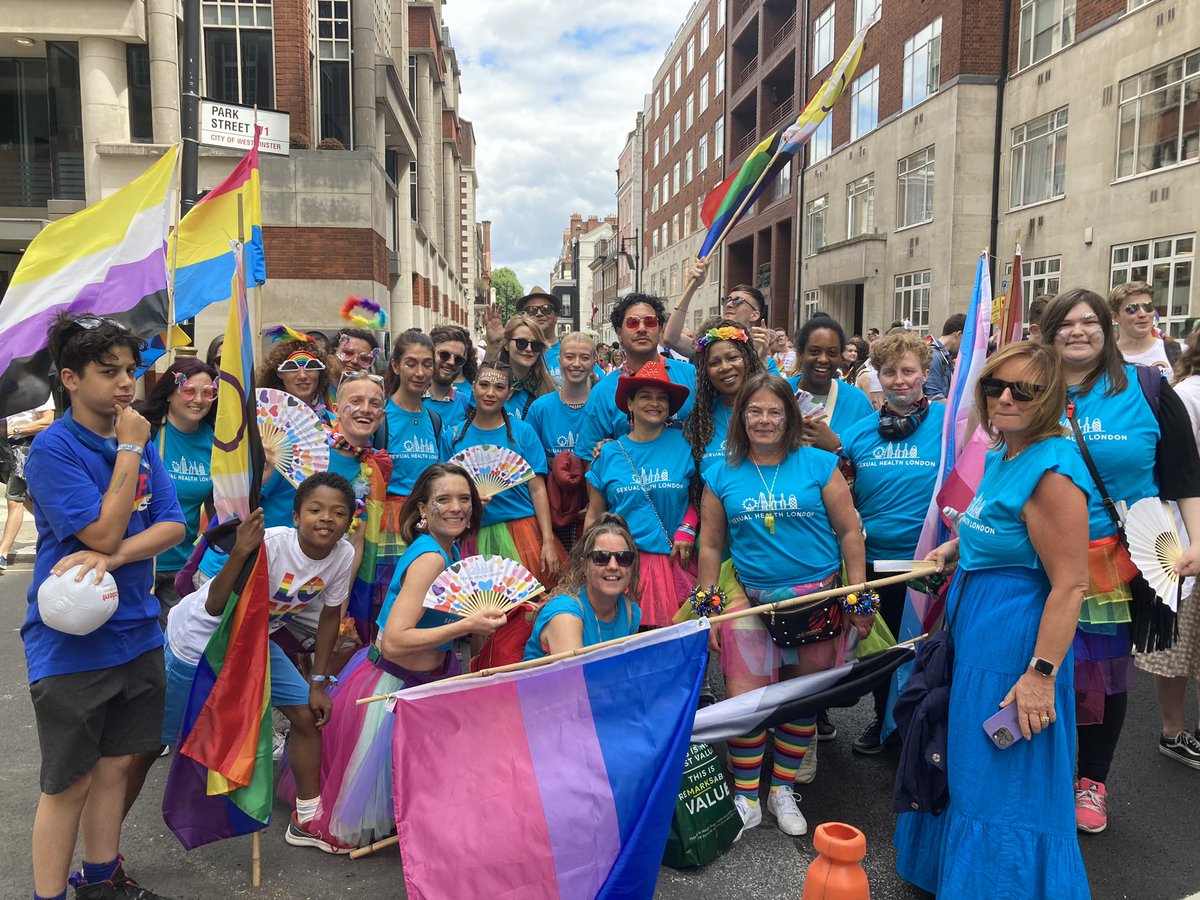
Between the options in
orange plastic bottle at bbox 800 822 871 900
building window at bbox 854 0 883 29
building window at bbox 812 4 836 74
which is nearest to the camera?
orange plastic bottle at bbox 800 822 871 900

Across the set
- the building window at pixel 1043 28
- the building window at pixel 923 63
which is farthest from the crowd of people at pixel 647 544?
the building window at pixel 923 63

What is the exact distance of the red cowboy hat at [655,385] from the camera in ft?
14.1

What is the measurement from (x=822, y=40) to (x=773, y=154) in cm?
2819

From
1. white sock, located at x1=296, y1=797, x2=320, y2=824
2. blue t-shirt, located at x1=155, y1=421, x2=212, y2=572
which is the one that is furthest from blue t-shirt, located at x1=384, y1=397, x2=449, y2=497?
white sock, located at x1=296, y1=797, x2=320, y2=824

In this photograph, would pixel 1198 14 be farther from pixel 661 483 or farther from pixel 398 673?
pixel 398 673

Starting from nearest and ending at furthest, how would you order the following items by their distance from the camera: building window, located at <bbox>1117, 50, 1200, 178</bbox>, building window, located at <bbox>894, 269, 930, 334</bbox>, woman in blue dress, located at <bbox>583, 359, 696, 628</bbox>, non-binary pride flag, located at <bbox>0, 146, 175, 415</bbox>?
woman in blue dress, located at <bbox>583, 359, 696, 628</bbox>, non-binary pride flag, located at <bbox>0, 146, 175, 415</bbox>, building window, located at <bbox>1117, 50, 1200, 178</bbox>, building window, located at <bbox>894, 269, 930, 334</bbox>

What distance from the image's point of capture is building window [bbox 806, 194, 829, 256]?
97.9 feet

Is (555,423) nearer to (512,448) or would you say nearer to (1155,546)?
(512,448)

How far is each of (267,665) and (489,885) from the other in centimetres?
122

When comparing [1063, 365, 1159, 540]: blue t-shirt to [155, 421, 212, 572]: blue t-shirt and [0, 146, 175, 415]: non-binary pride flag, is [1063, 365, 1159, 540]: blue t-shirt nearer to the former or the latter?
[155, 421, 212, 572]: blue t-shirt

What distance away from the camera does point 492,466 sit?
4609 millimetres

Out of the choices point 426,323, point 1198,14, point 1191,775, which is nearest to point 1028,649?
point 1191,775

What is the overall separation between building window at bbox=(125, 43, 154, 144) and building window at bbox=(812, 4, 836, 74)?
21988 mm

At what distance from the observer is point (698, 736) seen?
3.49 meters
